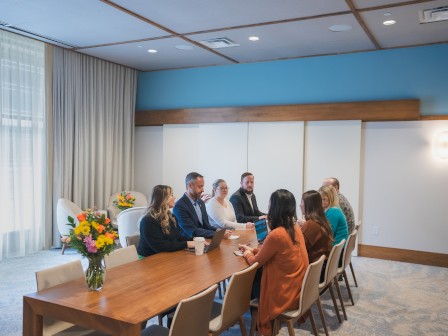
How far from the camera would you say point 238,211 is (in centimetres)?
548

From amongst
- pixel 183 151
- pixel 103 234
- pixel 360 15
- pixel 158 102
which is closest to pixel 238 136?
pixel 183 151

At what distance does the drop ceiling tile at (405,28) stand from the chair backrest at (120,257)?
3.50m

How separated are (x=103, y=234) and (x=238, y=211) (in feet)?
9.74

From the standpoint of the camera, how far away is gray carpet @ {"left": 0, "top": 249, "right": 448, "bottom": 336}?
3900 millimetres

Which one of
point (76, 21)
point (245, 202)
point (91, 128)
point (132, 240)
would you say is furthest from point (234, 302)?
point (91, 128)

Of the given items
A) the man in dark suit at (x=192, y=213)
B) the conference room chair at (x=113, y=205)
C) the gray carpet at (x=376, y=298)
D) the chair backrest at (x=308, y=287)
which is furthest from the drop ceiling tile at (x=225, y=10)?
the conference room chair at (x=113, y=205)

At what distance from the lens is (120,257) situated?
135 inches

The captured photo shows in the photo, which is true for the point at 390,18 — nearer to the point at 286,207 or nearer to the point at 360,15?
the point at 360,15

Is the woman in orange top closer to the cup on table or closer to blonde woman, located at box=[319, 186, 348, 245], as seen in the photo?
the cup on table

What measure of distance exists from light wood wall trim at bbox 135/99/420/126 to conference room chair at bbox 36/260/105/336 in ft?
15.1

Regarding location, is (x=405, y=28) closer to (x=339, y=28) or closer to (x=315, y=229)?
(x=339, y=28)

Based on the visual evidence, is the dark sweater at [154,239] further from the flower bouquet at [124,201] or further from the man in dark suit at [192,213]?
the flower bouquet at [124,201]

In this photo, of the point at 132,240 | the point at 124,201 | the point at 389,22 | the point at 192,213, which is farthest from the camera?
the point at 124,201

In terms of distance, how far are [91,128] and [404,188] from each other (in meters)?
5.00
